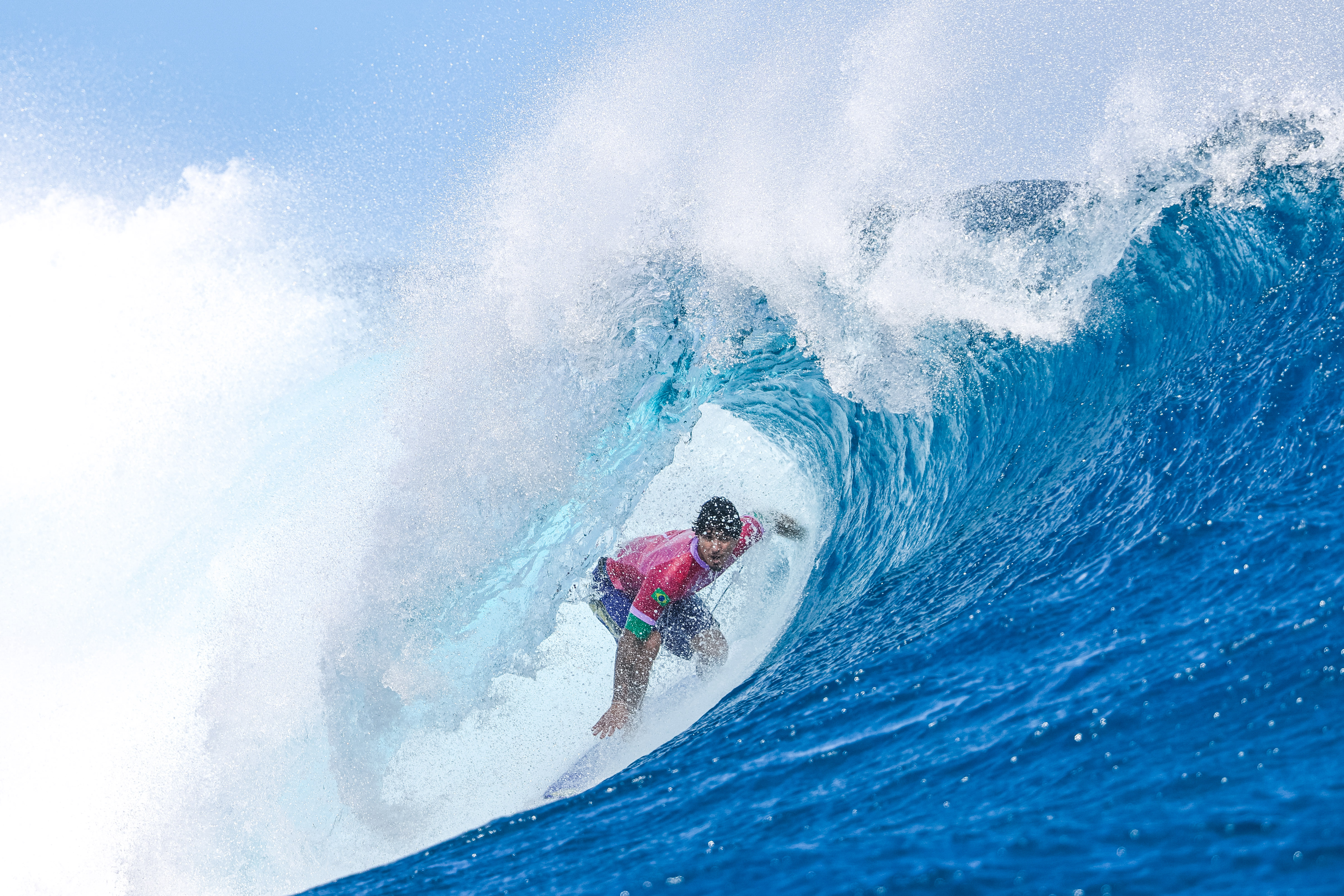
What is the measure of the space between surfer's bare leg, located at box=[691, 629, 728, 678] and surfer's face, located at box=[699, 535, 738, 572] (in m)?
0.65

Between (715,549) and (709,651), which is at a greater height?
(715,549)

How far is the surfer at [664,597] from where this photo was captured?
4438 millimetres

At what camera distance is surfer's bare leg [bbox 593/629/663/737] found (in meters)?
4.56

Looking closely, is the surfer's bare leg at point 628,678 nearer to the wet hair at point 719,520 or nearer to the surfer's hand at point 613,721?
the surfer's hand at point 613,721

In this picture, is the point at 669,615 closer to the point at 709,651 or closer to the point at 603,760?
the point at 709,651

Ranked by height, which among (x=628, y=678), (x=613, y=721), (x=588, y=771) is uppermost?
(x=628, y=678)

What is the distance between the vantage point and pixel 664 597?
450 cm

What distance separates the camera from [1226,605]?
3.17 meters

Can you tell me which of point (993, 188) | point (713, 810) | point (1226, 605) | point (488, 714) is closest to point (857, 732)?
point (713, 810)

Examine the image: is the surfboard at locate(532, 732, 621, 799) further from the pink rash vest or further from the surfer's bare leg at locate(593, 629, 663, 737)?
the pink rash vest

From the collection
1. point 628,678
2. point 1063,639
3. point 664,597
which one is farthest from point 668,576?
point 1063,639

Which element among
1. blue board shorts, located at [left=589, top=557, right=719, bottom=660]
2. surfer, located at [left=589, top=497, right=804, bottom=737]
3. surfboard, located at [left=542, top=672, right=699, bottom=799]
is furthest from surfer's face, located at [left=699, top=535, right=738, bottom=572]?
surfboard, located at [left=542, top=672, right=699, bottom=799]

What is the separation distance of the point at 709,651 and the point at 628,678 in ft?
1.99

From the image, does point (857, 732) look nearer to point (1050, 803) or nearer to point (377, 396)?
point (1050, 803)
